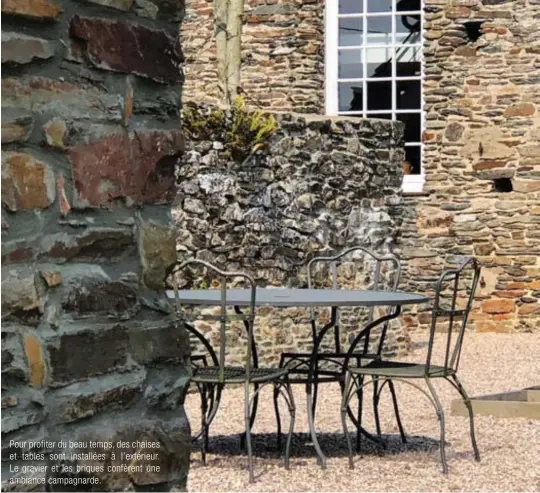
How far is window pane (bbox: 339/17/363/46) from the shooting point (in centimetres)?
1323

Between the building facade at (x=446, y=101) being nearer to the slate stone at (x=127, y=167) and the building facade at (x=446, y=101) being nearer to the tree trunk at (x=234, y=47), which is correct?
the tree trunk at (x=234, y=47)

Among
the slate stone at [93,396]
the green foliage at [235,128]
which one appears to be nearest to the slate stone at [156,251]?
the slate stone at [93,396]

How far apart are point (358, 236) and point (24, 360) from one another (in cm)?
756

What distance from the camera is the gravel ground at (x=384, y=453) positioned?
5426mm

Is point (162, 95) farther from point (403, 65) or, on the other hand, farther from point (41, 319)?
point (403, 65)

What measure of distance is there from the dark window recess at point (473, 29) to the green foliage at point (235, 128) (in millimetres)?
4275

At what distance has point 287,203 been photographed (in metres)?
9.45

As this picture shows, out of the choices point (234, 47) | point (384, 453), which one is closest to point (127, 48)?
point (384, 453)

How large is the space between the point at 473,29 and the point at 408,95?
953 millimetres

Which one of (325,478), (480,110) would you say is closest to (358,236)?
(480,110)

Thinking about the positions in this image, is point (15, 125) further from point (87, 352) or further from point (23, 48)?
point (87, 352)

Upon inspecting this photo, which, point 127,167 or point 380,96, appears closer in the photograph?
point 127,167

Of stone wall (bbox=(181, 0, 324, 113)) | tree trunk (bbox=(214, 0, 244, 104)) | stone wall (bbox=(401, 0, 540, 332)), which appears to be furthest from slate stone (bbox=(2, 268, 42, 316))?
stone wall (bbox=(181, 0, 324, 113))

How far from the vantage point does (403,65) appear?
13.2m
